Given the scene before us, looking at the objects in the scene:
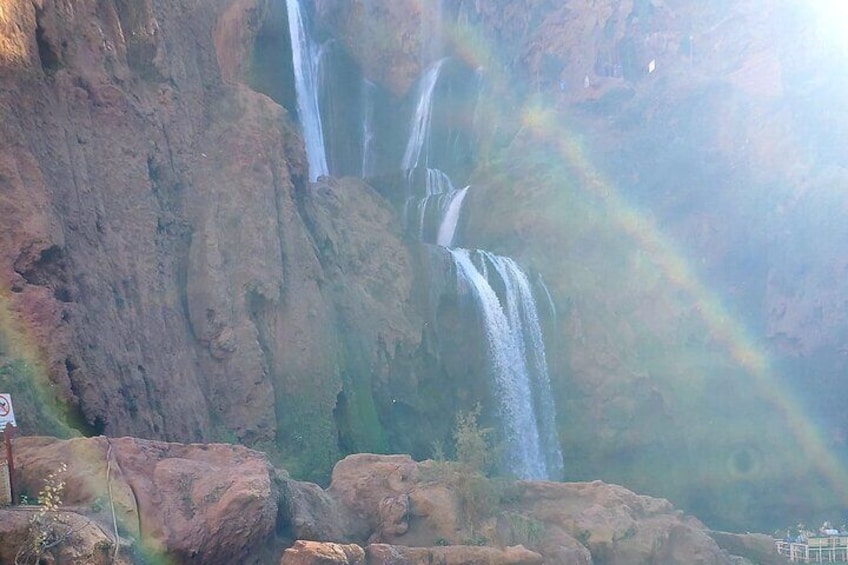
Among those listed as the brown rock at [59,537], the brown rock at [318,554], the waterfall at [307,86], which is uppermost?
the waterfall at [307,86]

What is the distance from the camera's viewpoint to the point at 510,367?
99.1 ft

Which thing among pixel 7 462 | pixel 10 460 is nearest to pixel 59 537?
pixel 10 460

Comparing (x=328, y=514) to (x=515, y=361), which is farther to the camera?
(x=515, y=361)

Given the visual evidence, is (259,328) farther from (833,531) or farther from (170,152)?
(833,531)

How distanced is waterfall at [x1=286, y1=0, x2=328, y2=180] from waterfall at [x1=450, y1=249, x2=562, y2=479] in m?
9.27

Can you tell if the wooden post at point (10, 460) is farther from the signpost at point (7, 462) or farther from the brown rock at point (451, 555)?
the brown rock at point (451, 555)

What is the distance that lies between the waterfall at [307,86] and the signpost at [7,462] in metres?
26.2

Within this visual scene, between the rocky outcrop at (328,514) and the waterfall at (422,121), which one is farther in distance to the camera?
the waterfall at (422,121)

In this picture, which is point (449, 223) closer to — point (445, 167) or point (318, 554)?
point (445, 167)

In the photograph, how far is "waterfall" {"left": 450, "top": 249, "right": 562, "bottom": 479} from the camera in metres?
29.6

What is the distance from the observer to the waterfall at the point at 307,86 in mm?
36559

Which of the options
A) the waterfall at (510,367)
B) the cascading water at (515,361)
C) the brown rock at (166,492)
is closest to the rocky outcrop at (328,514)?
the brown rock at (166,492)

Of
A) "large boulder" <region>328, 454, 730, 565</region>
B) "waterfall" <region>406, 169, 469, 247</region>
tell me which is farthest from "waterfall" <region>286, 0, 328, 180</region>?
"large boulder" <region>328, 454, 730, 565</region>

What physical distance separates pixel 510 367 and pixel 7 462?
21511 mm
